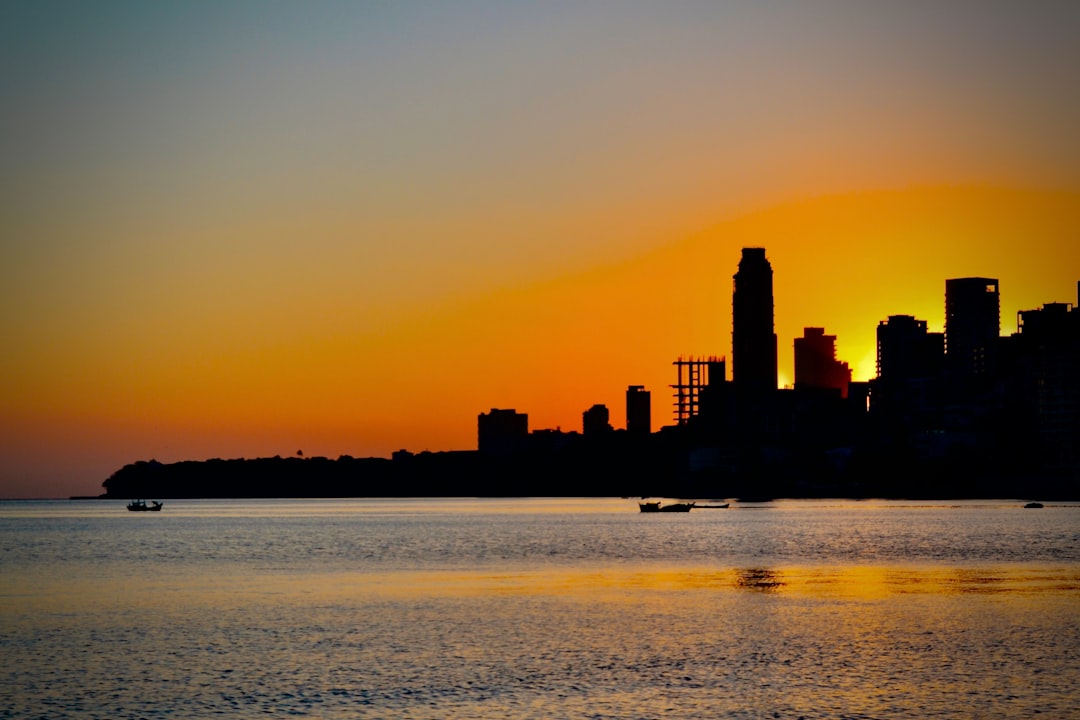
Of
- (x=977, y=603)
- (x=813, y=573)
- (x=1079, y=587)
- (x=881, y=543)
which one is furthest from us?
(x=881, y=543)

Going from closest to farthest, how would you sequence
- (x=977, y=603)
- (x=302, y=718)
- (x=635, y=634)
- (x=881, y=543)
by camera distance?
(x=302, y=718), (x=635, y=634), (x=977, y=603), (x=881, y=543)

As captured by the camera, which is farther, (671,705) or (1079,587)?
(1079,587)

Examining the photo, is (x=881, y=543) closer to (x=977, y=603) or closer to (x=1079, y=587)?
(x=1079, y=587)

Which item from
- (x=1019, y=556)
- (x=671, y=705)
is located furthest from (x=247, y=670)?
(x=1019, y=556)

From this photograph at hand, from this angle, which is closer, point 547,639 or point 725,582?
point 547,639

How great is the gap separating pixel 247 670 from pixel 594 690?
17.5m

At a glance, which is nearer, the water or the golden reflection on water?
the water

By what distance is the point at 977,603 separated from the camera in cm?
8975

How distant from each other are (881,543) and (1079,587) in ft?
236

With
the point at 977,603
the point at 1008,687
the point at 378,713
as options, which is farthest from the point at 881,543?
the point at 378,713

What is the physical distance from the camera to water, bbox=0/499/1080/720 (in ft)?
176

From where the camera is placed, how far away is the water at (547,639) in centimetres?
5372

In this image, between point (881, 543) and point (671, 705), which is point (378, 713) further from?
point (881, 543)

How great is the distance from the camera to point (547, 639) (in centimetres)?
7250
